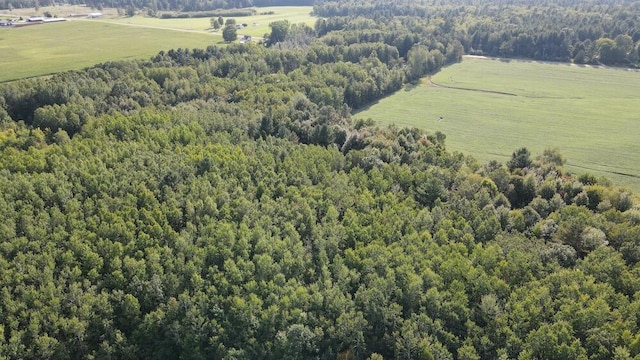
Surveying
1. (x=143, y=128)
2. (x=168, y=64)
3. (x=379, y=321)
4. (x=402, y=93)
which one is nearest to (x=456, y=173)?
(x=379, y=321)

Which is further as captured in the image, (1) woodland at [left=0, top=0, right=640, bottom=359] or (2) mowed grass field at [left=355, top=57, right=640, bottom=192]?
(2) mowed grass field at [left=355, top=57, right=640, bottom=192]

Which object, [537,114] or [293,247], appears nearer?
[293,247]

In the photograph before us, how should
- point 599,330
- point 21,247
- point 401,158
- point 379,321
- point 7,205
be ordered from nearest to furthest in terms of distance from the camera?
point 599,330 < point 379,321 < point 21,247 < point 7,205 < point 401,158

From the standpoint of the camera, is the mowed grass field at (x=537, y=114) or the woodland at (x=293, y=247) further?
the mowed grass field at (x=537, y=114)

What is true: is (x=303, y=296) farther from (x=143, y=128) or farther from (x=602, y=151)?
(x=602, y=151)

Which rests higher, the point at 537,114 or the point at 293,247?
the point at 293,247
